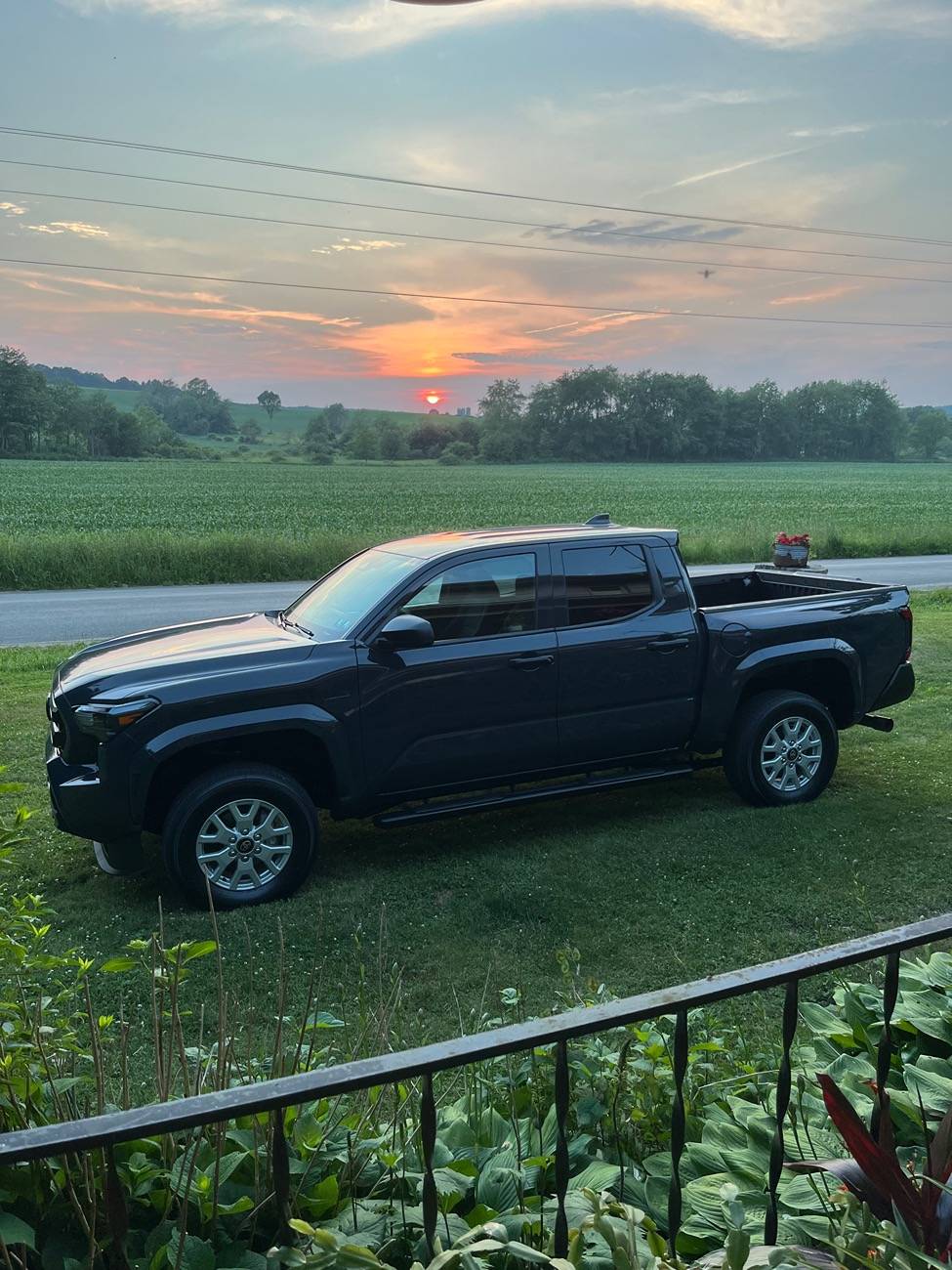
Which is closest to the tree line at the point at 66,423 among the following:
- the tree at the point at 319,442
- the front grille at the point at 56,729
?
the tree at the point at 319,442

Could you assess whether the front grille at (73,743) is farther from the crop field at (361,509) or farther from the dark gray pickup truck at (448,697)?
the crop field at (361,509)

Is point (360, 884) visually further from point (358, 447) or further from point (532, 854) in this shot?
point (358, 447)

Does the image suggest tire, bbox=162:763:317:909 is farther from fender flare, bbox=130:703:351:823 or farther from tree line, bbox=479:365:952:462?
tree line, bbox=479:365:952:462

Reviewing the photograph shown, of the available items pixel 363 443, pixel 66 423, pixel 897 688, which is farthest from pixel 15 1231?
pixel 363 443

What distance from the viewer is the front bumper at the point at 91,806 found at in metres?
5.26

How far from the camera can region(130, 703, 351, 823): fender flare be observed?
5254 mm

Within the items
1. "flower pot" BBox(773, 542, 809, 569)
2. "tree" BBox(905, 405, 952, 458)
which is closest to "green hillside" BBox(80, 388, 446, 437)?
"tree" BBox(905, 405, 952, 458)

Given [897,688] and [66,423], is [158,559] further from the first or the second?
[66,423]

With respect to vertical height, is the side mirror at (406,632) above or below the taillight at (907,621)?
above

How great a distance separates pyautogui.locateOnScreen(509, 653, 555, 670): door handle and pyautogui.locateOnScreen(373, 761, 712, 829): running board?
2.56 ft

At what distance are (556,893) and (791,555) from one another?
12666mm

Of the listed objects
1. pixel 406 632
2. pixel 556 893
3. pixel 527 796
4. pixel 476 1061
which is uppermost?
pixel 406 632

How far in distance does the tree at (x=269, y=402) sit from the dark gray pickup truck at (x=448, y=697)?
4879 inches

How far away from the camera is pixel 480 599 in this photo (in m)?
6.15
